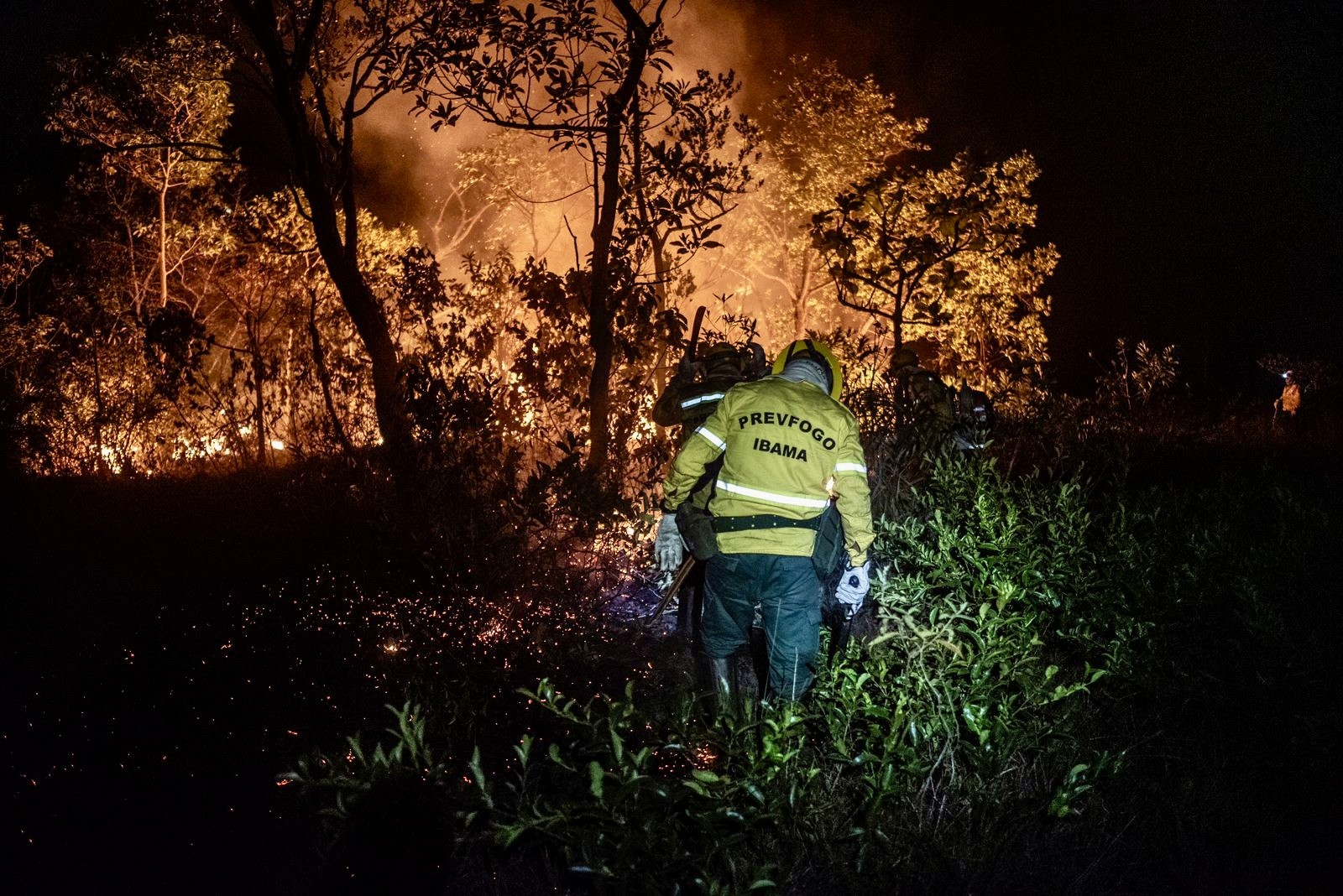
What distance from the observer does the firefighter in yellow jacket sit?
14.7 feet

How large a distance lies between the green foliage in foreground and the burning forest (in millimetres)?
22

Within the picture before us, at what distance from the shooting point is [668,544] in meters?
4.95

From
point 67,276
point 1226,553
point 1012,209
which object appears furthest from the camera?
point 67,276

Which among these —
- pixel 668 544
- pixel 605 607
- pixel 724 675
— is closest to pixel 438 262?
pixel 605 607

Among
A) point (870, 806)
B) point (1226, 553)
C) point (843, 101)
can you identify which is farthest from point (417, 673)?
point (843, 101)

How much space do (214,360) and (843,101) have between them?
45.9ft

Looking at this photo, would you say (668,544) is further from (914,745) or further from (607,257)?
(607,257)

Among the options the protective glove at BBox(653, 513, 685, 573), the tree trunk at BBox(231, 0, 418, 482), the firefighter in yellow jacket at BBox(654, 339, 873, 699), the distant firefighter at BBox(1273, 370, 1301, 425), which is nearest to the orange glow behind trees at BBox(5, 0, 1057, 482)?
the tree trunk at BBox(231, 0, 418, 482)

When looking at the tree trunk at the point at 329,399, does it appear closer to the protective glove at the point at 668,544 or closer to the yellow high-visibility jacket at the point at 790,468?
the protective glove at the point at 668,544

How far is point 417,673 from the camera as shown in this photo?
5.18 m

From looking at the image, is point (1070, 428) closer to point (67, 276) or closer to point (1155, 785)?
point (1155, 785)

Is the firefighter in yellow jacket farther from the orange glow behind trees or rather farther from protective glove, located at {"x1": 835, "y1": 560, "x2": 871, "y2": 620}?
the orange glow behind trees

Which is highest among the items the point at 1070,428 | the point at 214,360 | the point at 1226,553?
the point at 214,360

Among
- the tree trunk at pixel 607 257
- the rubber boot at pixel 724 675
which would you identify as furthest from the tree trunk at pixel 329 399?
the rubber boot at pixel 724 675
